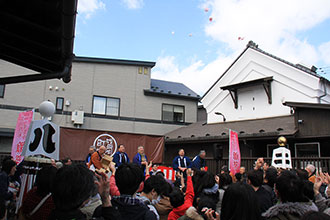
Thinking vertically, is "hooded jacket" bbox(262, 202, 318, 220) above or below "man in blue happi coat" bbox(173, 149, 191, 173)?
below

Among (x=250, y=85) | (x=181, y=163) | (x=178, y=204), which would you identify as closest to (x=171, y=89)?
(x=250, y=85)

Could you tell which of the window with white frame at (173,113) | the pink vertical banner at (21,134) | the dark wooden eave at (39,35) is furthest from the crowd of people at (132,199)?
the window with white frame at (173,113)

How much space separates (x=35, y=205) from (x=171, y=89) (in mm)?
18717

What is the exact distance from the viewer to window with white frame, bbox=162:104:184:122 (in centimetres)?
1977

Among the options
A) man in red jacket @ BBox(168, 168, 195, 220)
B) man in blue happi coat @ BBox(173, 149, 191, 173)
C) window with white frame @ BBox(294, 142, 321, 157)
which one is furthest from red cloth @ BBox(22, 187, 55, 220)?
window with white frame @ BBox(294, 142, 321, 157)

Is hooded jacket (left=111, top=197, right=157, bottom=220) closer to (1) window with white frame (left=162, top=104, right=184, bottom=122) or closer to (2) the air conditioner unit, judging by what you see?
(2) the air conditioner unit

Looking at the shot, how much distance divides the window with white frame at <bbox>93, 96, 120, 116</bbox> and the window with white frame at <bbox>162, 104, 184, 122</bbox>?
3587 millimetres

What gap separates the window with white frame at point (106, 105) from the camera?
17672 millimetres

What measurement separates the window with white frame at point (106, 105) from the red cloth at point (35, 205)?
50.0 ft

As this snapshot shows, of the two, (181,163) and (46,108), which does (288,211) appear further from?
(181,163)

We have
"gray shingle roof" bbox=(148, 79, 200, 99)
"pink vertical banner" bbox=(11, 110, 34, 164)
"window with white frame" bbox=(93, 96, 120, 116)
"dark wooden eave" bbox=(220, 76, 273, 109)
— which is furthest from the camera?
"gray shingle roof" bbox=(148, 79, 200, 99)

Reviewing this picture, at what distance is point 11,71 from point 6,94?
4.65 ft

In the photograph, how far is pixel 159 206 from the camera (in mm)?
3850

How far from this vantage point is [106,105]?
59.0 ft
